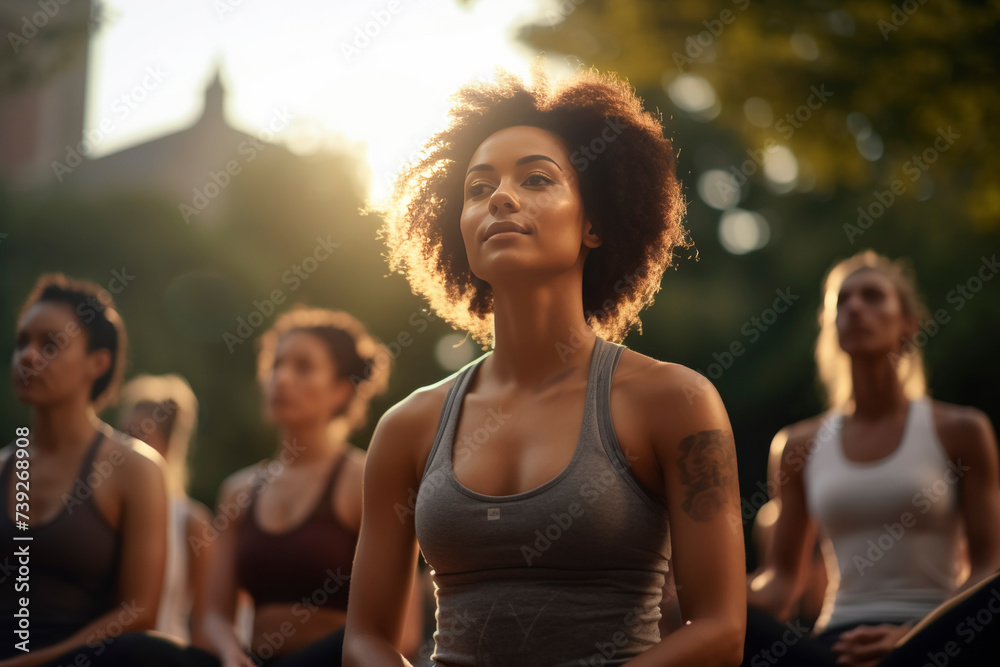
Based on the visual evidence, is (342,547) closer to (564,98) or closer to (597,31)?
(564,98)

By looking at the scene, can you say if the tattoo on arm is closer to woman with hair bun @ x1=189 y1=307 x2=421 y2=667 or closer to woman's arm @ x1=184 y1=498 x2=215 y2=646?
woman with hair bun @ x1=189 y1=307 x2=421 y2=667

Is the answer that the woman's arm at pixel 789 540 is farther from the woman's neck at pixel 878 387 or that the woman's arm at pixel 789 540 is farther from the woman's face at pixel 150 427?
the woman's face at pixel 150 427

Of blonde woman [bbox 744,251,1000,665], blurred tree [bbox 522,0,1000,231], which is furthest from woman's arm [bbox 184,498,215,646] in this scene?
blurred tree [bbox 522,0,1000,231]

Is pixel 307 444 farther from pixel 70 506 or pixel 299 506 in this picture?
pixel 70 506

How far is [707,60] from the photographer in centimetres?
680

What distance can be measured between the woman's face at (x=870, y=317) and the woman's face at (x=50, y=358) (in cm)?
344

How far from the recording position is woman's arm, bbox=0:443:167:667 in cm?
382

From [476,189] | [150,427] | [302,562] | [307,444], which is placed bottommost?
[302,562]

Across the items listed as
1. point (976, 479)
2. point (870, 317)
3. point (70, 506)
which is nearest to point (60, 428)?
point (70, 506)

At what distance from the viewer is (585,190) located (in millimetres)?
2826

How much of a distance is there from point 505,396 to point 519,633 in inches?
25.3

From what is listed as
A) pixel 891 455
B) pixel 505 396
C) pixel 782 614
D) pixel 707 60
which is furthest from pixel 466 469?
pixel 707 60

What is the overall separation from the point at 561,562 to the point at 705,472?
15.9 inches

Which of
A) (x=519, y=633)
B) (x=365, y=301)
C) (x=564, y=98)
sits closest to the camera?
(x=519, y=633)
